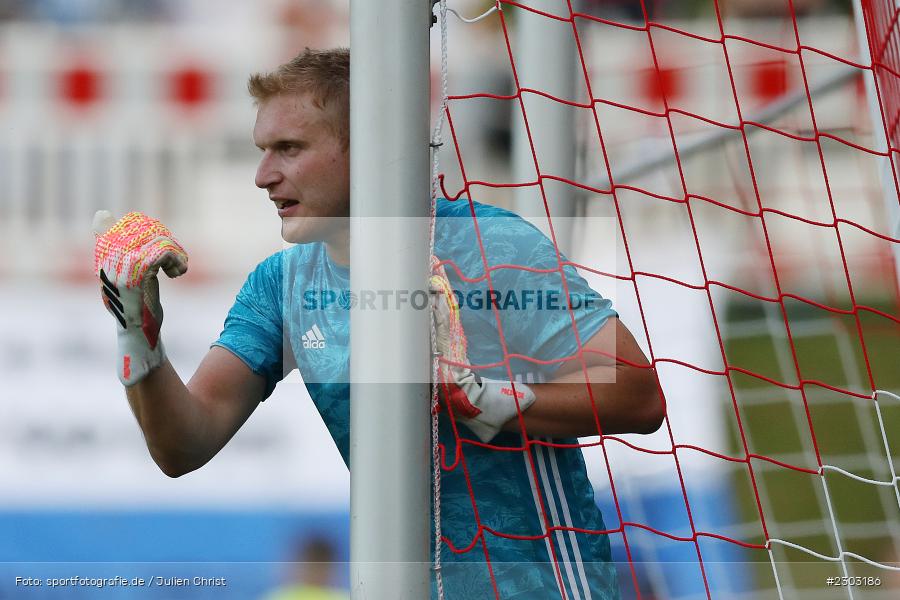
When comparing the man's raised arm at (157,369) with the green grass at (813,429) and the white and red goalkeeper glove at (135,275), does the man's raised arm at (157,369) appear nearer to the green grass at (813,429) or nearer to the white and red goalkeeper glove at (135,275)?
the white and red goalkeeper glove at (135,275)

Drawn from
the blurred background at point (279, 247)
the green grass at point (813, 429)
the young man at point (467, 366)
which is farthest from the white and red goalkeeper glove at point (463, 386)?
the green grass at point (813, 429)

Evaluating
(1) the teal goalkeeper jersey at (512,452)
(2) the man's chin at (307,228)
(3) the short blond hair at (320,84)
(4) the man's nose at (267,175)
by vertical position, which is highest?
(3) the short blond hair at (320,84)

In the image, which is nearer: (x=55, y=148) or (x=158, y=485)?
(x=158, y=485)

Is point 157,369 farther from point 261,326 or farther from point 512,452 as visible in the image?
point 512,452

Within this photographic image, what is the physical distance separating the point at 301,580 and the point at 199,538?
30 centimetres

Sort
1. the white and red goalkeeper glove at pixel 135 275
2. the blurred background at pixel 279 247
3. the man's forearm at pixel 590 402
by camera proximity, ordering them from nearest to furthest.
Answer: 1. the white and red goalkeeper glove at pixel 135 275
2. the man's forearm at pixel 590 402
3. the blurred background at pixel 279 247

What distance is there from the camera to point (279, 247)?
11.1 ft

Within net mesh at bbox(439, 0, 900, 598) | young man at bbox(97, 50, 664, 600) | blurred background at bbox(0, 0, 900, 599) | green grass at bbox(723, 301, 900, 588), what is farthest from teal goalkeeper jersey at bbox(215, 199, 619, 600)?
green grass at bbox(723, 301, 900, 588)

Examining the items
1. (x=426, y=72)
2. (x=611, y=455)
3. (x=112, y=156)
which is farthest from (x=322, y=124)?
(x=112, y=156)

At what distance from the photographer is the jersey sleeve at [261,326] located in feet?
5.30

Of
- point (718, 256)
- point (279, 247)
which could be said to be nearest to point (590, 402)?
point (718, 256)

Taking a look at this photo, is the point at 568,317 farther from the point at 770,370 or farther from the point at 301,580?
the point at 770,370

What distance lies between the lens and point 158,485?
308cm

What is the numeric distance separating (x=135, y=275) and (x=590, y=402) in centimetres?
57
